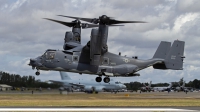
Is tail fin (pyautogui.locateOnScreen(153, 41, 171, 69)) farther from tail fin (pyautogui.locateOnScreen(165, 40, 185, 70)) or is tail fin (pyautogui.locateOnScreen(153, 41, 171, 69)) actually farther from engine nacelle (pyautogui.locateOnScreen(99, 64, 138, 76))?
engine nacelle (pyautogui.locateOnScreen(99, 64, 138, 76))

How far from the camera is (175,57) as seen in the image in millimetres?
63188

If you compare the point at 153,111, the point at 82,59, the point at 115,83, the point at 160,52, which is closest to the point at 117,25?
the point at 82,59

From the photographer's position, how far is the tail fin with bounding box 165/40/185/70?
206ft

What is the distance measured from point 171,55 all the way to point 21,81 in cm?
10526

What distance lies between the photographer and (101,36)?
174 feet

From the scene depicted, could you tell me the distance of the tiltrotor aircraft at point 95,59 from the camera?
53062 millimetres

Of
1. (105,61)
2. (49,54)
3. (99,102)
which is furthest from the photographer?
(99,102)

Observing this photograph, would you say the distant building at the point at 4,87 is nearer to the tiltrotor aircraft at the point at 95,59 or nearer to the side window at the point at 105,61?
the tiltrotor aircraft at the point at 95,59

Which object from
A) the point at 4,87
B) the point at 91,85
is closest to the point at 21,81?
the point at 4,87

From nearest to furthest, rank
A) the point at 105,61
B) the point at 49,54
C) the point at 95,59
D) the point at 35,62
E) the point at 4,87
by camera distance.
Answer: the point at 35,62 → the point at 49,54 → the point at 95,59 → the point at 105,61 → the point at 4,87

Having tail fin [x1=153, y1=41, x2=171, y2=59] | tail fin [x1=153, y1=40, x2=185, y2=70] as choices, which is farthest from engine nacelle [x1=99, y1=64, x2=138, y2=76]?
tail fin [x1=153, y1=40, x2=185, y2=70]

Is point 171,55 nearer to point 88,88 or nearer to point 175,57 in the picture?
point 175,57

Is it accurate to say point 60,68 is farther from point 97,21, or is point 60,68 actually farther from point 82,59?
point 97,21

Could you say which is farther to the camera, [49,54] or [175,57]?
[175,57]
